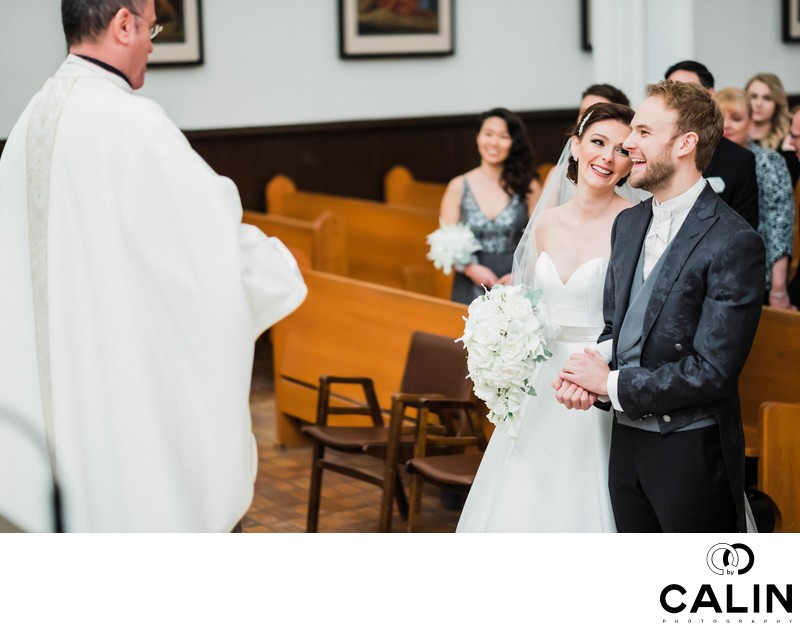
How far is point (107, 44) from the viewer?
296cm

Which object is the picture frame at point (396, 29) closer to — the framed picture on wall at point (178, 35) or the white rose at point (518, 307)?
the framed picture on wall at point (178, 35)

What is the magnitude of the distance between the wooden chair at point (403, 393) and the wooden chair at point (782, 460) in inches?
52.1

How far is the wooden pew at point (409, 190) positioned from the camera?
919 centimetres

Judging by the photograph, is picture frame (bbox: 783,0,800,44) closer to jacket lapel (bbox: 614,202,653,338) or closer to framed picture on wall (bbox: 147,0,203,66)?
framed picture on wall (bbox: 147,0,203,66)

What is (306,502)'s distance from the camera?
18.5 feet

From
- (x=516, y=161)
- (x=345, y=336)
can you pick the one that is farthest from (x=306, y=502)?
(x=516, y=161)

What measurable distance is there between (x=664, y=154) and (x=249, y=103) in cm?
657

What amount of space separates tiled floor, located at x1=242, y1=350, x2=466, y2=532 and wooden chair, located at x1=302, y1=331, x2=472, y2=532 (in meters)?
0.17

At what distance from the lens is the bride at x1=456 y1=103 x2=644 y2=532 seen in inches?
150

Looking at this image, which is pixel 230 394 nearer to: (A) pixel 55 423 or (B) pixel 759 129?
(A) pixel 55 423

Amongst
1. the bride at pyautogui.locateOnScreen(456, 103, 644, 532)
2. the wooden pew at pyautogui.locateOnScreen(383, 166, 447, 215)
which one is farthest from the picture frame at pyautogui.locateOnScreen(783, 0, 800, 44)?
the bride at pyautogui.locateOnScreen(456, 103, 644, 532)

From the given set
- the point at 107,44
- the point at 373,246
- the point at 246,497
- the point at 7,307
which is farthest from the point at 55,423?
the point at 373,246
